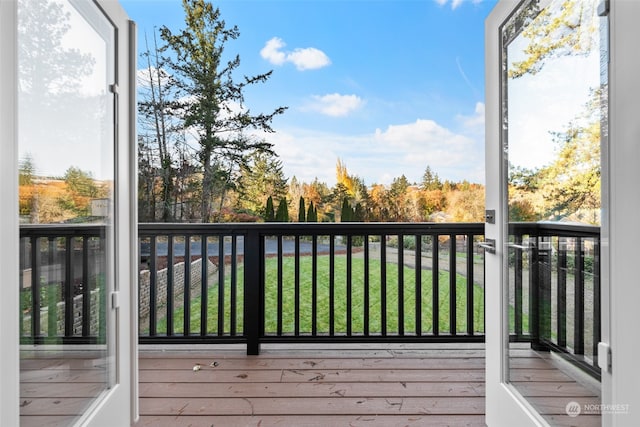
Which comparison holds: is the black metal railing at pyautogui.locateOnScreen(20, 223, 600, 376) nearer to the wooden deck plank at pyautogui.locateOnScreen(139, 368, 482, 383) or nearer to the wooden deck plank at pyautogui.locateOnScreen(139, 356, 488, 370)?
the wooden deck plank at pyautogui.locateOnScreen(139, 356, 488, 370)

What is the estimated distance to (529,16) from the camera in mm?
1387

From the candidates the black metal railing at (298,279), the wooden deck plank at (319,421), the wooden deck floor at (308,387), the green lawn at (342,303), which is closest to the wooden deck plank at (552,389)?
the wooden deck floor at (308,387)

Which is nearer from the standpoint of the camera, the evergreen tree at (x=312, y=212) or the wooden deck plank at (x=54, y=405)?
the wooden deck plank at (x=54, y=405)

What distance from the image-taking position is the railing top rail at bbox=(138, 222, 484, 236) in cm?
252

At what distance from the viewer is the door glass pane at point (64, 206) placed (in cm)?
101

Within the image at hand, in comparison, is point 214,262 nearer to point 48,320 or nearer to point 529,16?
point 48,320

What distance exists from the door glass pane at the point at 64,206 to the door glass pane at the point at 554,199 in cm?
165

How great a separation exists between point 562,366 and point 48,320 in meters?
1.76

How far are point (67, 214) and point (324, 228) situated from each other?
1.60 metres

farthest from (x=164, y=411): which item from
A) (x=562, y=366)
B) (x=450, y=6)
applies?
(x=450, y=6)

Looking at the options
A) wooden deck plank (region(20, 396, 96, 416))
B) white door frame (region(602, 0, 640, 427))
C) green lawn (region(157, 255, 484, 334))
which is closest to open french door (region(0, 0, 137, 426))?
wooden deck plank (region(20, 396, 96, 416))

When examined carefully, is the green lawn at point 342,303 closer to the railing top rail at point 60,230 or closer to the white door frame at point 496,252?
the white door frame at point 496,252

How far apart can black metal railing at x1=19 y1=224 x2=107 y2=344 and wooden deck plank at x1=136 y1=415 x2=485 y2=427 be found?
60 cm

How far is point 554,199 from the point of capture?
125 centimetres
